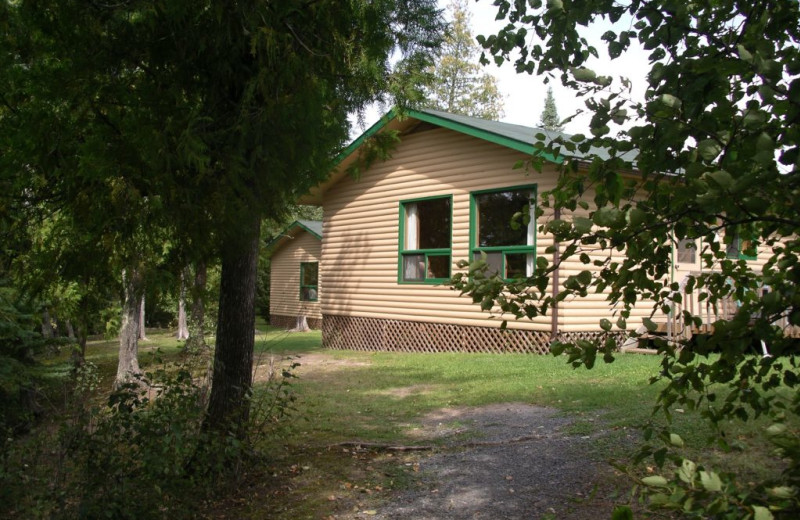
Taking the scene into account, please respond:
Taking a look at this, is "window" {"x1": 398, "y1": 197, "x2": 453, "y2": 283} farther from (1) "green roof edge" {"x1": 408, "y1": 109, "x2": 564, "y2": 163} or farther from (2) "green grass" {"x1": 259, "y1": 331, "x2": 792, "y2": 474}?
(2) "green grass" {"x1": 259, "y1": 331, "x2": 792, "y2": 474}

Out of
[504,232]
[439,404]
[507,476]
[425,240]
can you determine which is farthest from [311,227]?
[507,476]

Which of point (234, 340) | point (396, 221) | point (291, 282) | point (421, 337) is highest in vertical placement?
point (396, 221)

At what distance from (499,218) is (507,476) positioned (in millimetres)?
8141

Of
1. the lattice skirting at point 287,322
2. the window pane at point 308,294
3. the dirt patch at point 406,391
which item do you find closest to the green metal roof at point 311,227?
the window pane at point 308,294

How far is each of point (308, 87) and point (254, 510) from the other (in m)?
3.22

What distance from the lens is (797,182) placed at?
140 cm

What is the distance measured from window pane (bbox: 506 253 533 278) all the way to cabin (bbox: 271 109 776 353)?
0.02 m

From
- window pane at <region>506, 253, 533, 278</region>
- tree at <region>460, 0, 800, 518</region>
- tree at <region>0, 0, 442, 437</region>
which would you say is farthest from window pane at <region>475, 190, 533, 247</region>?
tree at <region>460, 0, 800, 518</region>

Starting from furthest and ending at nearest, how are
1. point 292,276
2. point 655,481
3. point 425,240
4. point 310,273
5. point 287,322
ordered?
point 287,322 < point 292,276 < point 310,273 < point 425,240 < point 655,481

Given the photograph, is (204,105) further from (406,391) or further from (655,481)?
(406,391)

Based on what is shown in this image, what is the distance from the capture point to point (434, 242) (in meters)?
14.3

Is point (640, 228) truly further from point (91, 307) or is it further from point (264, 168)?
point (91, 307)

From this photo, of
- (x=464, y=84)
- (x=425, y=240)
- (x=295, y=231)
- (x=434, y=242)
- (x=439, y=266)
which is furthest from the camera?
(x=464, y=84)

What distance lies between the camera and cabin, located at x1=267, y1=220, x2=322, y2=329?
84.4 ft
